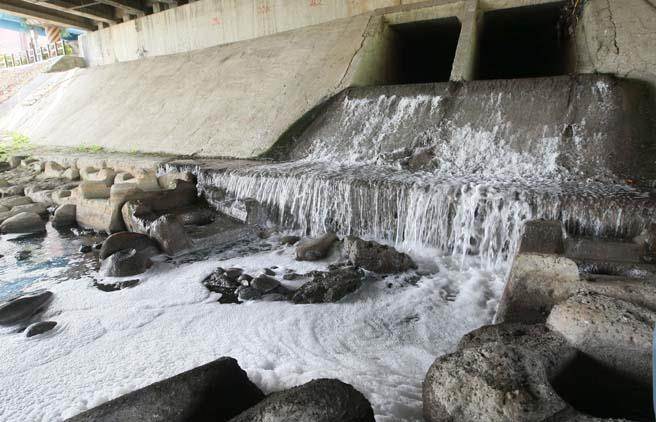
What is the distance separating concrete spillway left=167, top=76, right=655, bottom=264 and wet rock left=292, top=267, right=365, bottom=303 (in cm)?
121

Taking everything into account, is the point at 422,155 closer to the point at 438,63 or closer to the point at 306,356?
the point at 306,356

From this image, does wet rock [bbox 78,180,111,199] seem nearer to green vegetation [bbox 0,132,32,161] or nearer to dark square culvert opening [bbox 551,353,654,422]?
green vegetation [bbox 0,132,32,161]

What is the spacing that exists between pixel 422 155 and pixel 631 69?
10.2 ft

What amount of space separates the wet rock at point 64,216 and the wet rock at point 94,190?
0.31 meters

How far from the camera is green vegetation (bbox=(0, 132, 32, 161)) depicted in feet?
36.1

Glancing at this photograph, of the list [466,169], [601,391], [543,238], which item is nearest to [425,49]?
[466,169]

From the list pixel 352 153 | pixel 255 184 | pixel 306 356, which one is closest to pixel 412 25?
pixel 352 153

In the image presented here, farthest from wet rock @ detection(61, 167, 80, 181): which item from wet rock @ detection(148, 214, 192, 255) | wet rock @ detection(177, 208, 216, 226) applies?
wet rock @ detection(148, 214, 192, 255)

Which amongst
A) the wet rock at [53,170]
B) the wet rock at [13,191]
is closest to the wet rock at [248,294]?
the wet rock at [13,191]

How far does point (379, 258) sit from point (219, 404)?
2.64 metres

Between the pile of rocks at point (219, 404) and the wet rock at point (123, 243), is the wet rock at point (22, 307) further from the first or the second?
the pile of rocks at point (219, 404)

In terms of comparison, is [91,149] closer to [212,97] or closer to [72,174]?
[72,174]

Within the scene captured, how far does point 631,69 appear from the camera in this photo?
5.78 m

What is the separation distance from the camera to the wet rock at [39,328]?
3475mm
